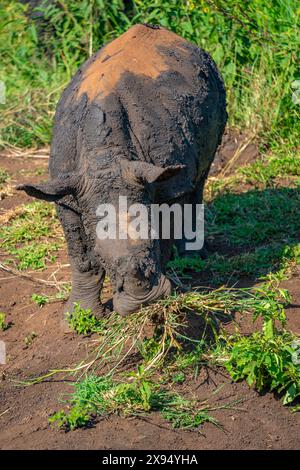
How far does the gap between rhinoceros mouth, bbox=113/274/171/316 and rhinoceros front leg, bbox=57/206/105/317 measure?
812 mm

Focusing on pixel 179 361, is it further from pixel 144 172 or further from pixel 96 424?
pixel 144 172

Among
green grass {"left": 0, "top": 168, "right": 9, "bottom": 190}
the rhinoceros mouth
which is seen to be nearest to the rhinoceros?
the rhinoceros mouth

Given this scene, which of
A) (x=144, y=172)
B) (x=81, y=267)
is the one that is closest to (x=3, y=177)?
(x=81, y=267)

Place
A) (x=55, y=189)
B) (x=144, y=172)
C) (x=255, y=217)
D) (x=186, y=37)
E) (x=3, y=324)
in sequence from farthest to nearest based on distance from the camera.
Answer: (x=186, y=37), (x=255, y=217), (x=3, y=324), (x=55, y=189), (x=144, y=172)

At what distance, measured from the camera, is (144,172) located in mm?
5672

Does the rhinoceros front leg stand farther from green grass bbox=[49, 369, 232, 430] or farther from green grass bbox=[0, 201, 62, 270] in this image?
green grass bbox=[0, 201, 62, 270]

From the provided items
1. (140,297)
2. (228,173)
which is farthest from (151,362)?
(228,173)

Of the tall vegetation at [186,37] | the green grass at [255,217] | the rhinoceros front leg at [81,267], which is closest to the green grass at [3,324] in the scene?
the rhinoceros front leg at [81,267]

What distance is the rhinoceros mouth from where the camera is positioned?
5723mm

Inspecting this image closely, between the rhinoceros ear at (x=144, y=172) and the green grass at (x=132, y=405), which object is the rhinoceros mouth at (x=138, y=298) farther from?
the rhinoceros ear at (x=144, y=172)

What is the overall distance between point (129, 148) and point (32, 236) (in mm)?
2771

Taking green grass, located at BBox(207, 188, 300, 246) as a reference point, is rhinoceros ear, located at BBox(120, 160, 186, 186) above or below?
above

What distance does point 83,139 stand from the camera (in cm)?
608

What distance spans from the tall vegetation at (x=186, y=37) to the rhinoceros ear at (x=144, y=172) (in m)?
3.70
